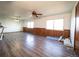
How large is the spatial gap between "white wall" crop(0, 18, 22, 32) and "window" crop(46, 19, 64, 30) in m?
0.75

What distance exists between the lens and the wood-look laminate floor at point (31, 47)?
2473 mm

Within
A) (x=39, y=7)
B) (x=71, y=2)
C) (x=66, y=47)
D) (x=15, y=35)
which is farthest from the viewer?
(x=66, y=47)

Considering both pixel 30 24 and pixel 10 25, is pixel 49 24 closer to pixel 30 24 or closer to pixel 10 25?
pixel 30 24

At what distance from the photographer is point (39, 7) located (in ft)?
7.87

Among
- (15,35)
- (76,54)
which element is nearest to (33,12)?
(15,35)

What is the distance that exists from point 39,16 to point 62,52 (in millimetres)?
1094

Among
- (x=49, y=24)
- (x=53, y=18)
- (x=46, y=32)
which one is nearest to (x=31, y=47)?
(x=46, y=32)

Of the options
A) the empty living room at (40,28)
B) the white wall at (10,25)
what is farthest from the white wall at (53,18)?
the white wall at (10,25)

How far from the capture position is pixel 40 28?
274 centimetres

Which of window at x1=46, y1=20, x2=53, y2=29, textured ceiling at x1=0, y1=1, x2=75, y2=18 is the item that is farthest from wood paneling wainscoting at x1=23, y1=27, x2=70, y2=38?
textured ceiling at x1=0, y1=1, x2=75, y2=18

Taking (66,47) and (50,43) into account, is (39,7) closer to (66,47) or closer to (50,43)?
(50,43)

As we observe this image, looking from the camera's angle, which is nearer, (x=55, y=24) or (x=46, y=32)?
(x=55, y=24)

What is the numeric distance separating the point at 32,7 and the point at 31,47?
3.26 ft

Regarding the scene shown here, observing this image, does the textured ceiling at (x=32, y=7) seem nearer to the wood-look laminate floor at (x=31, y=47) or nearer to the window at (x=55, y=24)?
the window at (x=55, y=24)
